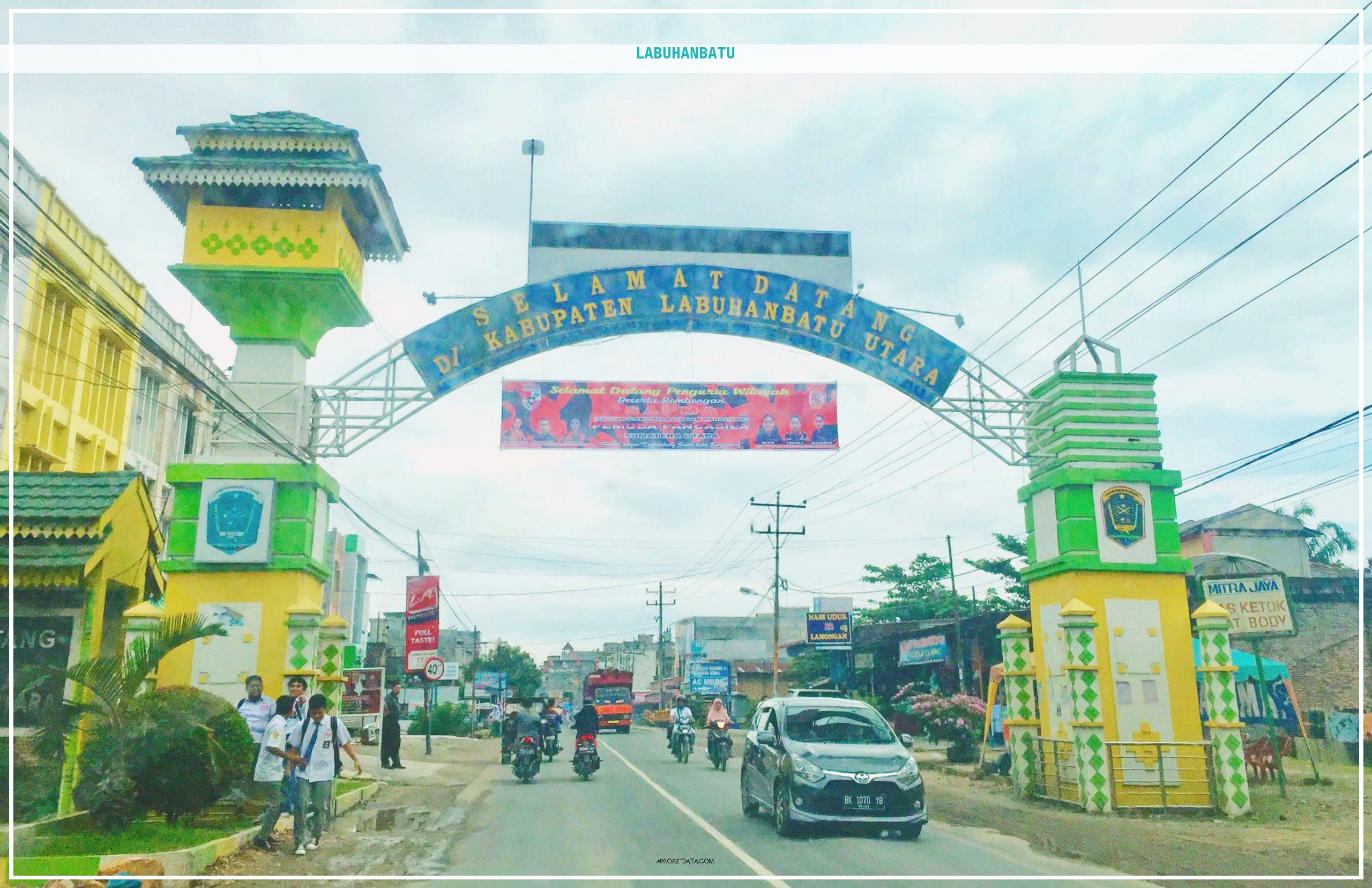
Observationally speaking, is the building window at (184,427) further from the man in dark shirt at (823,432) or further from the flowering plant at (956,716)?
the flowering plant at (956,716)

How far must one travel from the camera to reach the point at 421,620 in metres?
25.3

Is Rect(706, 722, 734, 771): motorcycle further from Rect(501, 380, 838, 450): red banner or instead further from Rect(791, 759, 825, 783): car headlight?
Rect(791, 759, 825, 783): car headlight

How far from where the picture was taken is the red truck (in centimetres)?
5056

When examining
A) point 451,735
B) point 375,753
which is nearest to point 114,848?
point 375,753

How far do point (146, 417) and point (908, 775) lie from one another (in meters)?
24.3

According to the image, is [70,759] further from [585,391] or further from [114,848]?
[585,391]

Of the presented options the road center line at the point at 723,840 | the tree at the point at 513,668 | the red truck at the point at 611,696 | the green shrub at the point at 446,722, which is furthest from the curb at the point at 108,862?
the tree at the point at 513,668

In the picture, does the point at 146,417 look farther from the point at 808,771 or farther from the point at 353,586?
the point at 353,586

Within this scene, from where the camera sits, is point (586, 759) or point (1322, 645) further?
point (1322, 645)

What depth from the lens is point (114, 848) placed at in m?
9.40

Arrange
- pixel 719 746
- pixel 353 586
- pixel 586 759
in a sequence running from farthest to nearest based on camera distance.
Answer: pixel 353 586, pixel 719 746, pixel 586 759

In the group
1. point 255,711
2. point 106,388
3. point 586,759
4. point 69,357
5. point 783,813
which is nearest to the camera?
point 783,813

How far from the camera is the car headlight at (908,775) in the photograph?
37.9ft

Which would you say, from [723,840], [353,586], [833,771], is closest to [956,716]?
[833,771]
